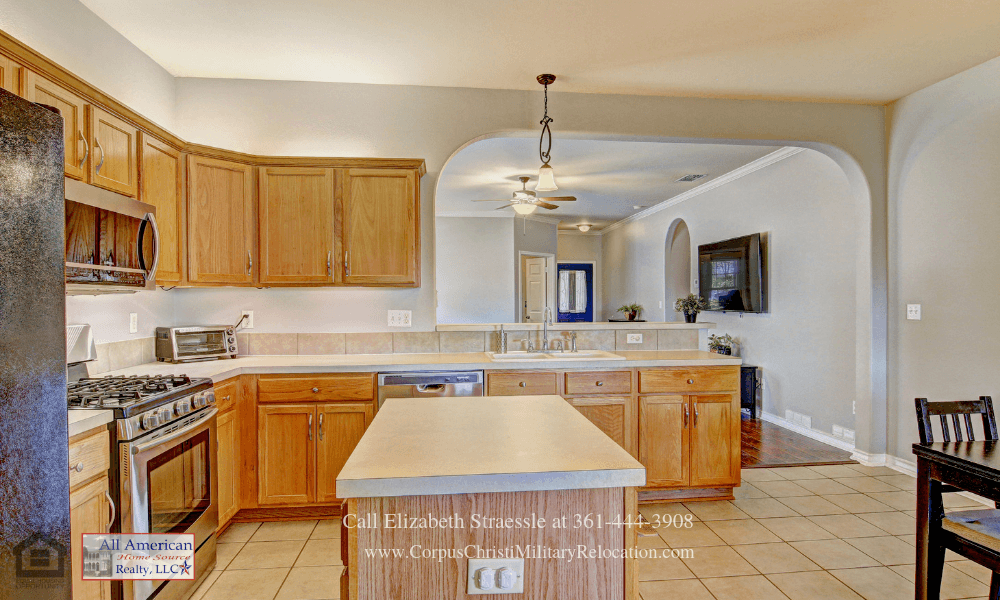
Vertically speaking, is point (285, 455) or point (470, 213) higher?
point (470, 213)

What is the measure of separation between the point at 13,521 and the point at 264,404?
221cm

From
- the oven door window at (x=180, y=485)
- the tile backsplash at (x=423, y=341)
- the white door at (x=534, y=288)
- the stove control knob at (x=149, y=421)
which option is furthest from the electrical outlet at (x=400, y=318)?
the white door at (x=534, y=288)

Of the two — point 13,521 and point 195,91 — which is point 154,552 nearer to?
point 13,521

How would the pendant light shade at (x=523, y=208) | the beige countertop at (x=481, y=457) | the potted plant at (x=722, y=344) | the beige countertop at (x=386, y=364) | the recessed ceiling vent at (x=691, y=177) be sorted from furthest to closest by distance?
the recessed ceiling vent at (x=691, y=177) → the pendant light shade at (x=523, y=208) → the potted plant at (x=722, y=344) → the beige countertop at (x=386, y=364) → the beige countertop at (x=481, y=457)

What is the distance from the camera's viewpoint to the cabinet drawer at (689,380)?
10.2 ft

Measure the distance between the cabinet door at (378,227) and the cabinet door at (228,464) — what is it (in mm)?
1009

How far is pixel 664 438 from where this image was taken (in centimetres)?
312

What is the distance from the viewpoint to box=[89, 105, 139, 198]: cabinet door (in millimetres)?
2189

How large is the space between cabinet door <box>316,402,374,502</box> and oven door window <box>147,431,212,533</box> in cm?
60

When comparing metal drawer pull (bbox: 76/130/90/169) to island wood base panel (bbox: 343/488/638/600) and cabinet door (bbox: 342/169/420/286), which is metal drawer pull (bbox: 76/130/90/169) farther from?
island wood base panel (bbox: 343/488/638/600)

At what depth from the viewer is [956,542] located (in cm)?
173

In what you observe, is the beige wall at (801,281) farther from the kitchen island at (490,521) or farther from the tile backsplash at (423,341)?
the kitchen island at (490,521)

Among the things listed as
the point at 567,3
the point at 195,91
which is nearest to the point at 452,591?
the point at 567,3

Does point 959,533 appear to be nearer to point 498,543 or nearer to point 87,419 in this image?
point 498,543
